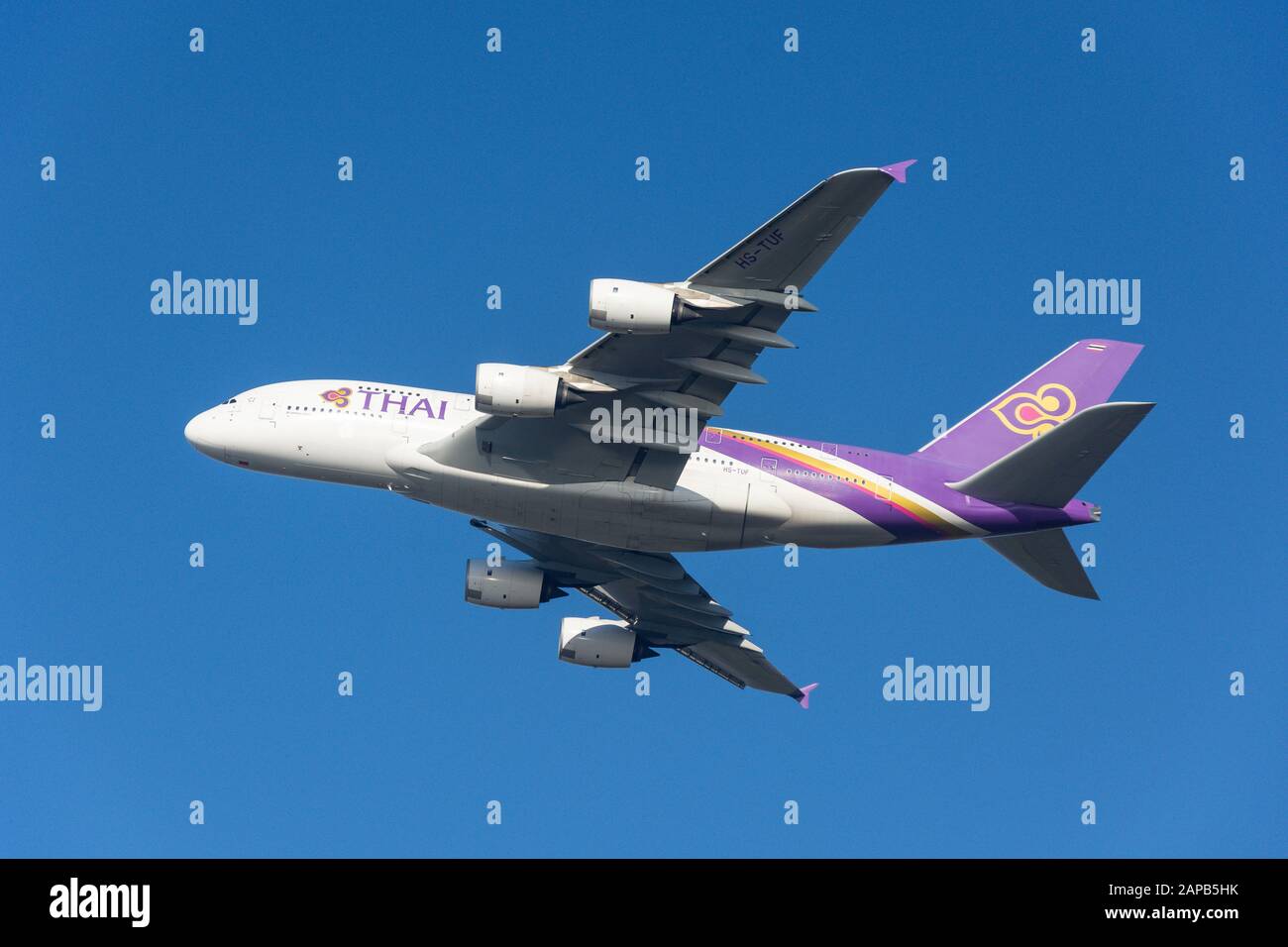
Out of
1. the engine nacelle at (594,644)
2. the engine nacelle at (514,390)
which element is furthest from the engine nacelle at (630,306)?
the engine nacelle at (594,644)

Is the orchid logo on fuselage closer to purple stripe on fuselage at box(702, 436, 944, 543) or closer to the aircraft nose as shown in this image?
the aircraft nose

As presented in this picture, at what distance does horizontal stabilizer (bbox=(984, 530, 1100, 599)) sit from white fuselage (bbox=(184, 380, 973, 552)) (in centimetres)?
416

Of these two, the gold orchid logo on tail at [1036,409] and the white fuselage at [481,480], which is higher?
the gold orchid logo on tail at [1036,409]

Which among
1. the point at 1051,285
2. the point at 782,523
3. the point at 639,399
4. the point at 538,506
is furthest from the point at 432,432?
the point at 1051,285

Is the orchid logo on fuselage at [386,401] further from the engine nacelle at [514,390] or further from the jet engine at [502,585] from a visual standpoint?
the jet engine at [502,585]

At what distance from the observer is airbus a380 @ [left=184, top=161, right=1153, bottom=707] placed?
36469 millimetres

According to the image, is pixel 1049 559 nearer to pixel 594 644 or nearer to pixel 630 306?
pixel 594 644

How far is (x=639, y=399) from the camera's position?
39.3 metres

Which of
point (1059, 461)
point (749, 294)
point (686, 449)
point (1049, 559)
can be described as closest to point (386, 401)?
point (686, 449)

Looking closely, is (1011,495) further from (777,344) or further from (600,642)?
(600,642)

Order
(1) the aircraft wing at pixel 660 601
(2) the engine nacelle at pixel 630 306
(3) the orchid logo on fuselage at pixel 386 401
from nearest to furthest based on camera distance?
1. (2) the engine nacelle at pixel 630 306
2. (3) the orchid logo on fuselage at pixel 386 401
3. (1) the aircraft wing at pixel 660 601

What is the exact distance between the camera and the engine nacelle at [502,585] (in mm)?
46469

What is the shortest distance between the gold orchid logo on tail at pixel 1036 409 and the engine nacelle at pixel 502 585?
16.5 metres

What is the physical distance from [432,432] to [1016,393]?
1946cm
